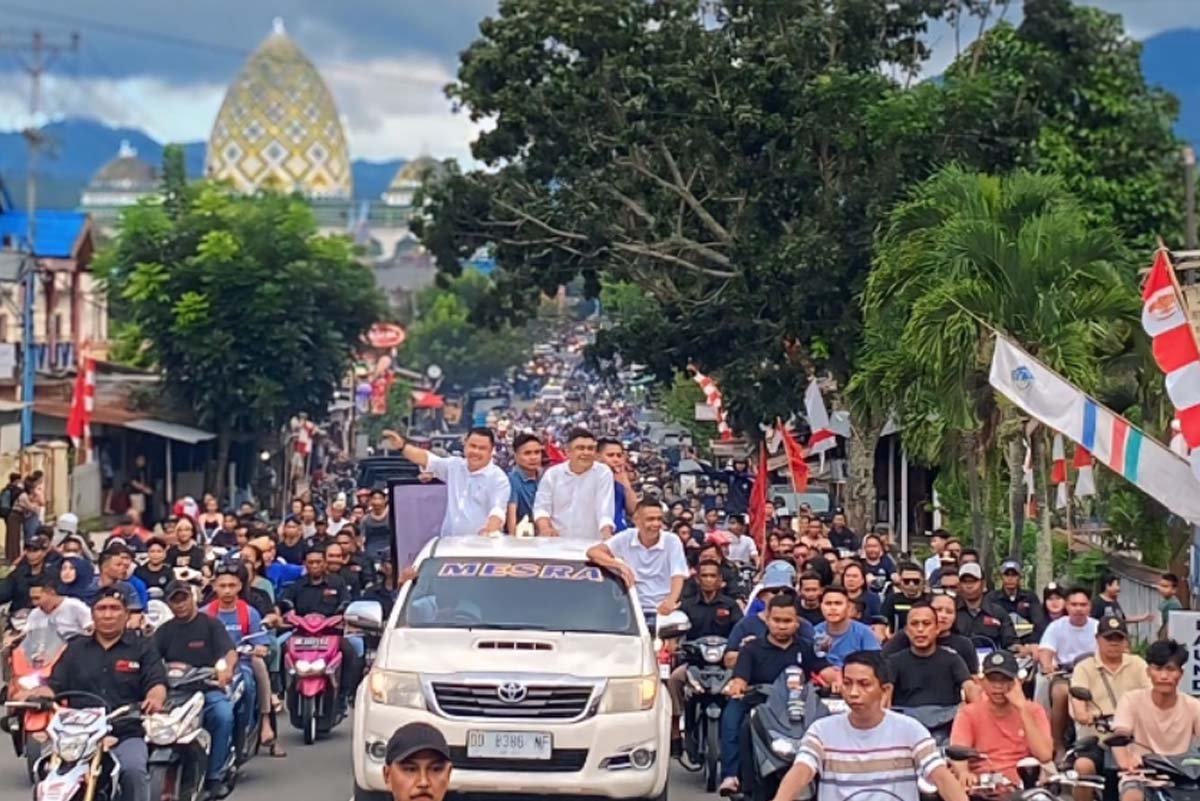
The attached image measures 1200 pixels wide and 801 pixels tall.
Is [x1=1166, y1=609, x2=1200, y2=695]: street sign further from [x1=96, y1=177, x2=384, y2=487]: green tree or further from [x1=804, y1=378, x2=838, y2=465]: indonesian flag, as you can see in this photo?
[x1=96, y1=177, x2=384, y2=487]: green tree

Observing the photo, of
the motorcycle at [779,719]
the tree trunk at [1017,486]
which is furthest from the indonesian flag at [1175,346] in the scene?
the tree trunk at [1017,486]

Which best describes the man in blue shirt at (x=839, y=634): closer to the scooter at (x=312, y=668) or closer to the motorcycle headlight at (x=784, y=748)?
the motorcycle headlight at (x=784, y=748)

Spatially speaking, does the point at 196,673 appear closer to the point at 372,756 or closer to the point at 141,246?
the point at 372,756

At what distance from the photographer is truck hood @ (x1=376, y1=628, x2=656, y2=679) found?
12484 mm

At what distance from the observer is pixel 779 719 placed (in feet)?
41.8

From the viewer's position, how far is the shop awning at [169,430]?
54219mm

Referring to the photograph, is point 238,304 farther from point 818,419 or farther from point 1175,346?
point 1175,346

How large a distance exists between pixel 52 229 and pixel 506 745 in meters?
53.5

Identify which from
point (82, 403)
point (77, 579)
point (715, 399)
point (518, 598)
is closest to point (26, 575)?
point (77, 579)

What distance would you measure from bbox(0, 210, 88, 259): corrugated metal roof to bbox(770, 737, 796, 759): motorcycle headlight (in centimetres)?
4957

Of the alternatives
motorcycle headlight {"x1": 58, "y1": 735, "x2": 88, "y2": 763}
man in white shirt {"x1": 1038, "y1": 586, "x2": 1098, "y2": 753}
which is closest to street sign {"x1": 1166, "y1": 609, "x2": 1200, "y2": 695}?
man in white shirt {"x1": 1038, "y1": 586, "x2": 1098, "y2": 753}

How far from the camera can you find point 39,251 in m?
60.7

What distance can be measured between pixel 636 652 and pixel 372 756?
1.64 meters

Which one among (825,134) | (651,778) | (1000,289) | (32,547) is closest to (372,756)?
(651,778)
